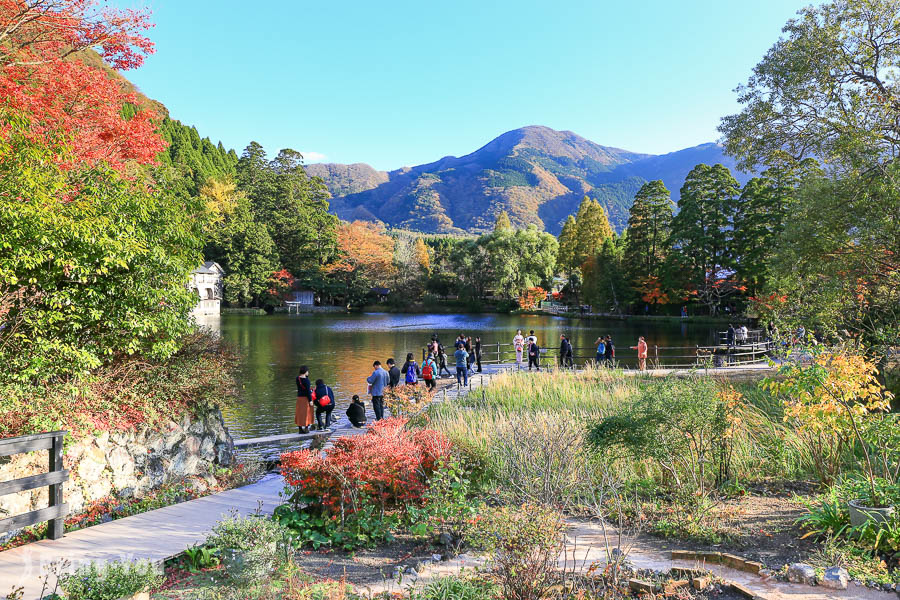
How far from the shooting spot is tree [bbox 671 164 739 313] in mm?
38188

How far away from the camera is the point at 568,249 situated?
55.9m

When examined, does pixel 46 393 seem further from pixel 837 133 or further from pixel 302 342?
pixel 302 342

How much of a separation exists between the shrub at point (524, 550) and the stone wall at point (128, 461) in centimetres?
461

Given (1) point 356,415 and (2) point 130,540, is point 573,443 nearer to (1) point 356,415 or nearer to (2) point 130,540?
(2) point 130,540

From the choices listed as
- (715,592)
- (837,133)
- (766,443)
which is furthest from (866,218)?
(715,592)

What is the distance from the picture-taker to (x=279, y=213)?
57.1m

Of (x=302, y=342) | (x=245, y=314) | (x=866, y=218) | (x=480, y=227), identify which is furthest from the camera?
(x=480, y=227)

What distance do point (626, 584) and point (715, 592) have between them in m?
0.59

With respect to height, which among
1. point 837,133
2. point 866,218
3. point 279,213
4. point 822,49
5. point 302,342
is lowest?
point 302,342

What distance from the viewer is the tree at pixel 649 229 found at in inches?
1713

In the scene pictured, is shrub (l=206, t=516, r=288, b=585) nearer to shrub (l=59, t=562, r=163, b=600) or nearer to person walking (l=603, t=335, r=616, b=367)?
shrub (l=59, t=562, r=163, b=600)

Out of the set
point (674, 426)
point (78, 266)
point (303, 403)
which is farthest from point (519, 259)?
point (78, 266)

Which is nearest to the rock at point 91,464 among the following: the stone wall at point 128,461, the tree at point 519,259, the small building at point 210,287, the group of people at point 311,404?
the stone wall at point 128,461

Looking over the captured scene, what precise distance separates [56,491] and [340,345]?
2321cm
